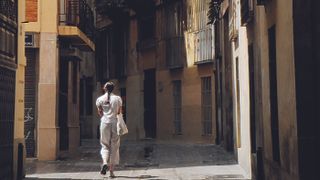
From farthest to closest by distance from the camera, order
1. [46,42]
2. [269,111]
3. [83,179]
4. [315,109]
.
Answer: [46,42] → [83,179] → [269,111] → [315,109]

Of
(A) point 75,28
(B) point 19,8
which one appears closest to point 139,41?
(A) point 75,28

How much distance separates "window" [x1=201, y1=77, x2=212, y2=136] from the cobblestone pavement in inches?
201

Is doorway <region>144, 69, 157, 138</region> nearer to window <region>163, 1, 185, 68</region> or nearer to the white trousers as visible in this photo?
window <region>163, 1, 185, 68</region>

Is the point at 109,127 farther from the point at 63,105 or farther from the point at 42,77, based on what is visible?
the point at 63,105

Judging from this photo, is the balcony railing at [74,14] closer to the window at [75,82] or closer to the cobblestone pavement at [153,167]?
the window at [75,82]

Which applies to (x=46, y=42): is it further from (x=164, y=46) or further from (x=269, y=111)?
(x=164, y=46)

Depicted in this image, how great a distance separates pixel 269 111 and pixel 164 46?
667 inches

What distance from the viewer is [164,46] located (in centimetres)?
2619

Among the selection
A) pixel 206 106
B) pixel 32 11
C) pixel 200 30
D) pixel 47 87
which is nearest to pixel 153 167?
pixel 47 87

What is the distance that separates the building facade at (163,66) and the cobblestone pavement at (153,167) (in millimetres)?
5939

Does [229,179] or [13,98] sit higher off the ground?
[13,98]

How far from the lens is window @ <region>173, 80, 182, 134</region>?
25250mm

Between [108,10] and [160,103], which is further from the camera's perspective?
[108,10]

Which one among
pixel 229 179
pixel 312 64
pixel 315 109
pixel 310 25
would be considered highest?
pixel 310 25
